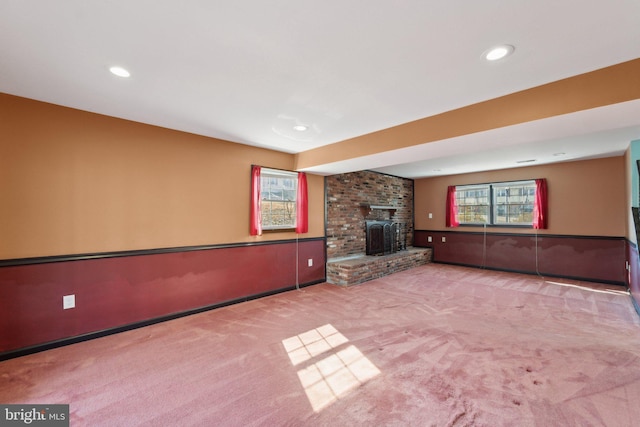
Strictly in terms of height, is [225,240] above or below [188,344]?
above

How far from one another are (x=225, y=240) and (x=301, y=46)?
2877mm

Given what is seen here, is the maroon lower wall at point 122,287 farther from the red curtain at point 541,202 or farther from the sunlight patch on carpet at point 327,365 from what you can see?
the red curtain at point 541,202

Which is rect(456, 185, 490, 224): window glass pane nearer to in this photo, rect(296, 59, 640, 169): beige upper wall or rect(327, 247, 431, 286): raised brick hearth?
rect(327, 247, 431, 286): raised brick hearth

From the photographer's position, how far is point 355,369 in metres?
2.27

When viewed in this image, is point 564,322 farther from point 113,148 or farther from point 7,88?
point 7,88

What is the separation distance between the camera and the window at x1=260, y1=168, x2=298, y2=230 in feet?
14.5

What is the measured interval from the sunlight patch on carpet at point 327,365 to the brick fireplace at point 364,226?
6.92 feet

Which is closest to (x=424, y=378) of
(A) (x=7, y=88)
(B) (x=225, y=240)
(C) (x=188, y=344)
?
(C) (x=188, y=344)

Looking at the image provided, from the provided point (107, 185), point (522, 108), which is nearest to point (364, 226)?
point (522, 108)

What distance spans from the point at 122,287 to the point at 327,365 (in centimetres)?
244

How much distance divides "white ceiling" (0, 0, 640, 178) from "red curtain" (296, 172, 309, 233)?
5.63 feet

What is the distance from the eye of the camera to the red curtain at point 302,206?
185 inches

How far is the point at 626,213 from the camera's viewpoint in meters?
4.63

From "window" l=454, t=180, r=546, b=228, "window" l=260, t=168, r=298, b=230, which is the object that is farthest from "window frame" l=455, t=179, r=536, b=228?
"window" l=260, t=168, r=298, b=230
